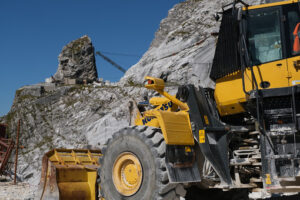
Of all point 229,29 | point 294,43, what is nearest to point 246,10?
point 229,29

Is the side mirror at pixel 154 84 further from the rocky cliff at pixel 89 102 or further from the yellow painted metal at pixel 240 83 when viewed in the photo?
the rocky cliff at pixel 89 102

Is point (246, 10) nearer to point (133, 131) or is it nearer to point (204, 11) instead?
point (133, 131)

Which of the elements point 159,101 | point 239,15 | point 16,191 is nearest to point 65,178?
point 159,101

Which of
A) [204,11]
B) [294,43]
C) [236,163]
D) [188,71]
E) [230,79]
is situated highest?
[204,11]

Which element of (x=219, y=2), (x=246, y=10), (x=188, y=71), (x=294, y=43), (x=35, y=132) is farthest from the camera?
(x=219, y=2)

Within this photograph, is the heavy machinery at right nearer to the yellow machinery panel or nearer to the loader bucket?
the yellow machinery panel

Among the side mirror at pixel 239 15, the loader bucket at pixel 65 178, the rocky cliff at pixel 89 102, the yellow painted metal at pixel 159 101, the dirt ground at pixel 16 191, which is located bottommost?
the dirt ground at pixel 16 191

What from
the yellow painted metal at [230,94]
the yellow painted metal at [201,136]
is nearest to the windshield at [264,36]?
the yellow painted metal at [230,94]

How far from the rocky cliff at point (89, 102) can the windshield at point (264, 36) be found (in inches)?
1008

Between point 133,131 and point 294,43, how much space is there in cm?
290

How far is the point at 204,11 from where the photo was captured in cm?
4316

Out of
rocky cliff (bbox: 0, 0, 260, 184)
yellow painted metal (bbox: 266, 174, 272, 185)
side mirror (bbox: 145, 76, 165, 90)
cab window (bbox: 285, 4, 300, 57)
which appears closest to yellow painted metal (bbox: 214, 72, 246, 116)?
cab window (bbox: 285, 4, 300, 57)

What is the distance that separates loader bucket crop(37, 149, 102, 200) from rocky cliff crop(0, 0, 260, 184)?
24.2m

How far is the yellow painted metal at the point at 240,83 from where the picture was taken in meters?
5.46
